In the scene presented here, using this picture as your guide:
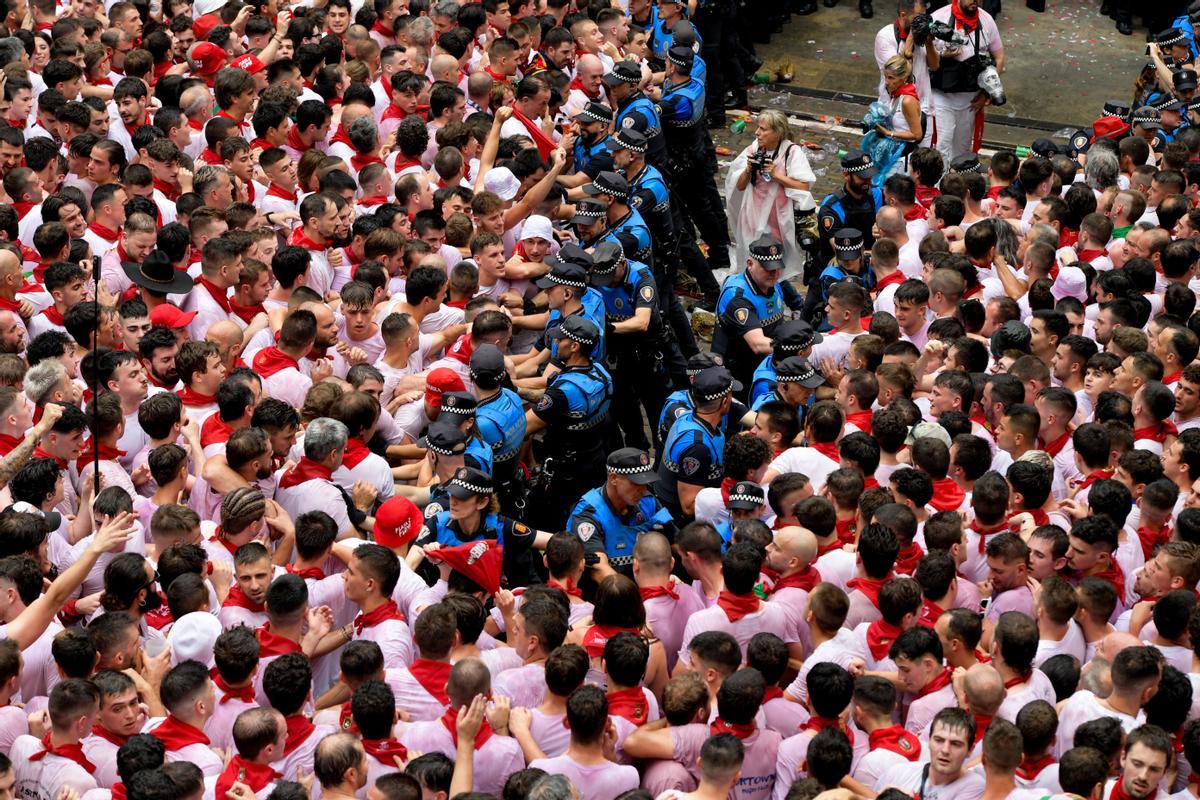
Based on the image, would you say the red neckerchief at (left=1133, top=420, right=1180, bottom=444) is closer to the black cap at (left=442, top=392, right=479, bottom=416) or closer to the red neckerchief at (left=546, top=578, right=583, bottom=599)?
the red neckerchief at (left=546, top=578, right=583, bottom=599)

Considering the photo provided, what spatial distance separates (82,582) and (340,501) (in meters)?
1.46

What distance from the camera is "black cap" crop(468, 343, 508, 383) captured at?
29.2ft

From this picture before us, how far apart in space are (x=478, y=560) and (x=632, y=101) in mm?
6037

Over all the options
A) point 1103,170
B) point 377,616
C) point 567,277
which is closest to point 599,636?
point 377,616

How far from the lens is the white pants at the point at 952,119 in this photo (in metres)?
14.1

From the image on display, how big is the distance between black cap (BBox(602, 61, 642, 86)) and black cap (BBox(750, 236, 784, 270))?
8.98 feet

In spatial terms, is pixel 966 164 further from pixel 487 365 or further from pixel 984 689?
pixel 984 689

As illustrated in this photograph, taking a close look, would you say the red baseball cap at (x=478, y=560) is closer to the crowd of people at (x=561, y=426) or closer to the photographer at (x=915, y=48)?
the crowd of people at (x=561, y=426)

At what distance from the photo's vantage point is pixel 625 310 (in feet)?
34.7

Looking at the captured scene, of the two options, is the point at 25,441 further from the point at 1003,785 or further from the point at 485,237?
the point at 1003,785

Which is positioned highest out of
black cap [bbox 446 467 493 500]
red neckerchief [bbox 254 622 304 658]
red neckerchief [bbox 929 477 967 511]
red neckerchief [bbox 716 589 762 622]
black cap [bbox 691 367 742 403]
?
red neckerchief [bbox 254 622 304 658]

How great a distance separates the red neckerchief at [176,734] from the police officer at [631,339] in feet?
16.0

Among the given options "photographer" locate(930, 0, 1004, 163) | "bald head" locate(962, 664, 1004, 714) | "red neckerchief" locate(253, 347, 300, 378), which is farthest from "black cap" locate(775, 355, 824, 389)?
"photographer" locate(930, 0, 1004, 163)

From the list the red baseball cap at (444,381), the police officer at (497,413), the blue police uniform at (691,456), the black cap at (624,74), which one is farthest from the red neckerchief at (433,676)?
the black cap at (624,74)
